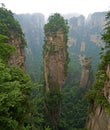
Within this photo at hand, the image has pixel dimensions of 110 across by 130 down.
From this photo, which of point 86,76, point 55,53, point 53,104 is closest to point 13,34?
point 55,53

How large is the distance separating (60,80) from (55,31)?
7580mm

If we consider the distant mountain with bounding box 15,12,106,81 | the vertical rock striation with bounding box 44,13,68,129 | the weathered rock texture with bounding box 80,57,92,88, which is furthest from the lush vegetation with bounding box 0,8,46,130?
the distant mountain with bounding box 15,12,106,81

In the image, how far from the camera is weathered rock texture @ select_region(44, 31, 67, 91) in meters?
39.9

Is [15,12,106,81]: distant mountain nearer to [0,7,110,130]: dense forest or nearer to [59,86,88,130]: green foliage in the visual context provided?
[0,7,110,130]: dense forest

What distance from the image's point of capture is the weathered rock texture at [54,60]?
39.9 m

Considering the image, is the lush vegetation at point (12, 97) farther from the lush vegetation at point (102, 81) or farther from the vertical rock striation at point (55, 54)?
the vertical rock striation at point (55, 54)

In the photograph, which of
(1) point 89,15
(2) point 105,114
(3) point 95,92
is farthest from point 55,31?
(1) point 89,15

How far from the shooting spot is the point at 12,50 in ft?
47.5

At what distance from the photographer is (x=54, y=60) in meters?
40.6

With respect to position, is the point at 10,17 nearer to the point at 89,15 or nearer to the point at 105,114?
the point at 105,114

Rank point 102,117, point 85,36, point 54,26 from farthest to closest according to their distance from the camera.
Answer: point 85,36 → point 54,26 → point 102,117

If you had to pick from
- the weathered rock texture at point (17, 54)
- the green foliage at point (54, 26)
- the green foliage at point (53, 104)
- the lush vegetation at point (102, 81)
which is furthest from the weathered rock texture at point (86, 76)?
the lush vegetation at point (102, 81)

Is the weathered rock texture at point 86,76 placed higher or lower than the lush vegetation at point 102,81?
lower

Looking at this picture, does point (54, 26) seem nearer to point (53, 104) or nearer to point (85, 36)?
point (53, 104)
